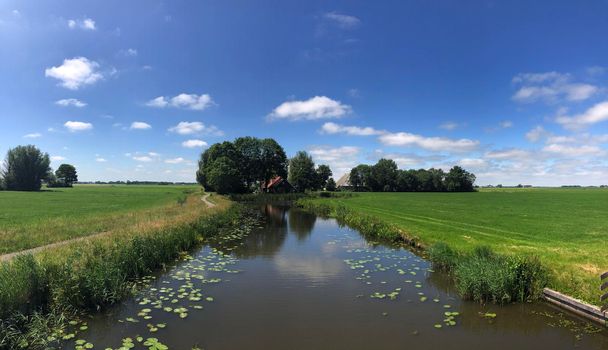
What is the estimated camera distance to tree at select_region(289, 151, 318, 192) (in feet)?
334

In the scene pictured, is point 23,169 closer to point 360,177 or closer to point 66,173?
point 66,173

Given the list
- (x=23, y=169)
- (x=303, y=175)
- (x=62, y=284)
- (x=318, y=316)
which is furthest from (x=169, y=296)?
(x=23, y=169)

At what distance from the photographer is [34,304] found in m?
8.95

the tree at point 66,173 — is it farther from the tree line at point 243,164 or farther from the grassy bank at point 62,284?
the grassy bank at point 62,284

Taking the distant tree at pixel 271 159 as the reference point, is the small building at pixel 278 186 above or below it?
below

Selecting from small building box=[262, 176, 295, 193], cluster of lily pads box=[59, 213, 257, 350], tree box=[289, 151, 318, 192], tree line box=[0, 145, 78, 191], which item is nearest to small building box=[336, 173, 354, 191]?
tree box=[289, 151, 318, 192]

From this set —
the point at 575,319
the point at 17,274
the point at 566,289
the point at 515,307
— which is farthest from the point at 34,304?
the point at 566,289

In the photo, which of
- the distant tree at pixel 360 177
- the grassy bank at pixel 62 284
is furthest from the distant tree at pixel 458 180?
the grassy bank at pixel 62 284

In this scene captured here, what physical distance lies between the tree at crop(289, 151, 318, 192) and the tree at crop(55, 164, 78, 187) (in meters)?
99.5

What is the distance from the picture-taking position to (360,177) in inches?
4865

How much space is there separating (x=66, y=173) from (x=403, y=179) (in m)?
136

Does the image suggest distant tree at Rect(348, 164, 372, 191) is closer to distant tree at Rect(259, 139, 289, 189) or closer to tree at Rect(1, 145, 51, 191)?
distant tree at Rect(259, 139, 289, 189)

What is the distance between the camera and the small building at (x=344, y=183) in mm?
124438

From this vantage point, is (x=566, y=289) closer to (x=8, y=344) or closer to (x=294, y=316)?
(x=294, y=316)
